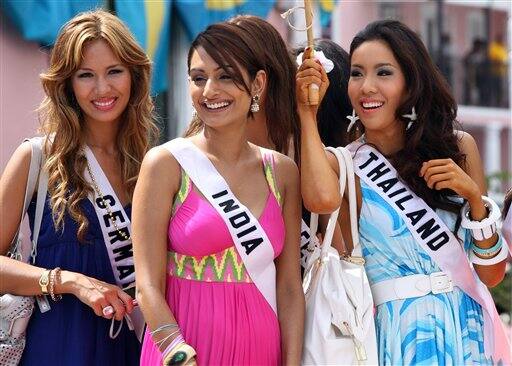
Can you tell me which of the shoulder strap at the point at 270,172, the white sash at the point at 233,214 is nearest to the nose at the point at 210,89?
the white sash at the point at 233,214

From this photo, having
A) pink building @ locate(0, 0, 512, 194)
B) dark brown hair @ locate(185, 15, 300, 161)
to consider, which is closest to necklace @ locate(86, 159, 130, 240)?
dark brown hair @ locate(185, 15, 300, 161)

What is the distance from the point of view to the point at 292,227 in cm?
A: 411

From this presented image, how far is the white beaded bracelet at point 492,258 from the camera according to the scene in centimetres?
429

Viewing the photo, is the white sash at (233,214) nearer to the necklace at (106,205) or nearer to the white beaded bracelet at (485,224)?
the necklace at (106,205)

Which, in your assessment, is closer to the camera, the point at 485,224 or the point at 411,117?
the point at 485,224

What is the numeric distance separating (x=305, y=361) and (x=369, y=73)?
1.14 meters

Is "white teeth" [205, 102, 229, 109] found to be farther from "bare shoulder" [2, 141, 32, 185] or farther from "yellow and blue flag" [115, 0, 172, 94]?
"yellow and blue flag" [115, 0, 172, 94]

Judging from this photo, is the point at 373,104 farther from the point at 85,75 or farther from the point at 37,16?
the point at 37,16

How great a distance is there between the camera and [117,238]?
4371 millimetres

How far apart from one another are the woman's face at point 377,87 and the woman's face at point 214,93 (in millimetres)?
555

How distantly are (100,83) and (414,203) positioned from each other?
1272mm

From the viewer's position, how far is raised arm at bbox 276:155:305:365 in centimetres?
398

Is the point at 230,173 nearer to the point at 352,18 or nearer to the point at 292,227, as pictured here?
the point at 292,227

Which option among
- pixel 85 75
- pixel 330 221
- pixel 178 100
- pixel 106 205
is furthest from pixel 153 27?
pixel 330 221
